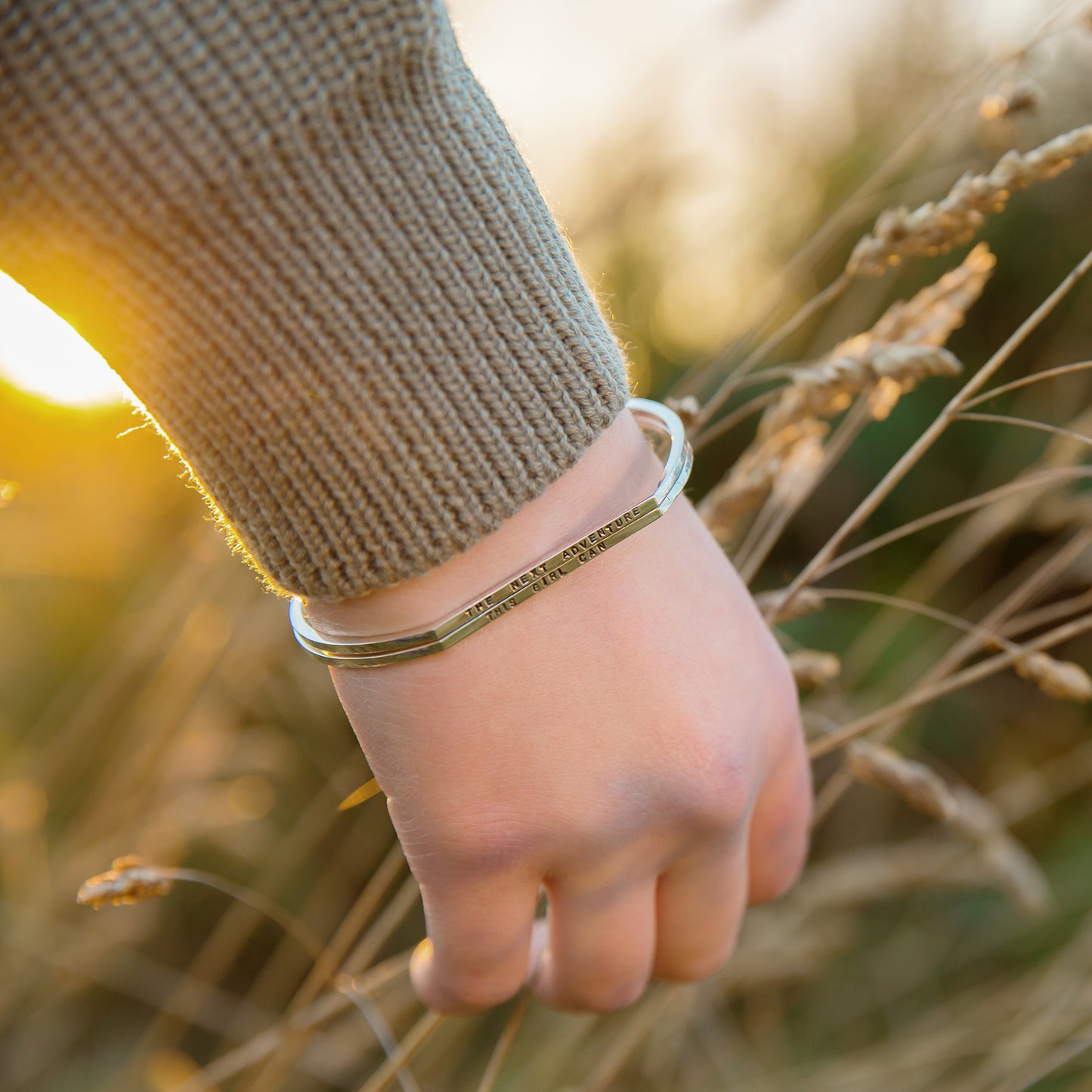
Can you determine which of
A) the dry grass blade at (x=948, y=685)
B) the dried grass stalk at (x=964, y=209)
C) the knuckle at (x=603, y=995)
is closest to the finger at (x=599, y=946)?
the knuckle at (x=603, y=995)

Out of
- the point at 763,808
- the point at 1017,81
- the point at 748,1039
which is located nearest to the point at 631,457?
the point at 763,808

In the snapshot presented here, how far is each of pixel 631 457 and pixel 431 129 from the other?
0.22 metres

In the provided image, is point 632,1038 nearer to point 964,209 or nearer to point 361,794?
point 361,794

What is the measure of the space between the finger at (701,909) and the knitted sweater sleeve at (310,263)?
275 mm

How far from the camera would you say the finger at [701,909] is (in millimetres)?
588

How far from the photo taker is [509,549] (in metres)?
0.51

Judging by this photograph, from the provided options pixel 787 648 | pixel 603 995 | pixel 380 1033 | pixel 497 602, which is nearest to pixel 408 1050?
pixel 380 1033

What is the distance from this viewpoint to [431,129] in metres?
0.47

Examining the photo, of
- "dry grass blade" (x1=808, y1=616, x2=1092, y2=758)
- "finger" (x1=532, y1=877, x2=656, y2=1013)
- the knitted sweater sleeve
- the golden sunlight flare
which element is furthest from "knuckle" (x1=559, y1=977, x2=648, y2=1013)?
the golden sunlight flare

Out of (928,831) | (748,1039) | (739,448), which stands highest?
(739,448)

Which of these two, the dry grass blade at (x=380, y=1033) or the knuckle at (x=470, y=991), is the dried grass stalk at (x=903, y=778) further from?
the dry grass blade at (x=380, y=1033)

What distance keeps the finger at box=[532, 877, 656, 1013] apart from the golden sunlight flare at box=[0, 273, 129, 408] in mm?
617

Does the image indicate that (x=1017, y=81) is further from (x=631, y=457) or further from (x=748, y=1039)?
(x=748, y=1039)

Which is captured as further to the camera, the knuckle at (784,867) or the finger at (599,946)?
the knuckle at (784,867)
